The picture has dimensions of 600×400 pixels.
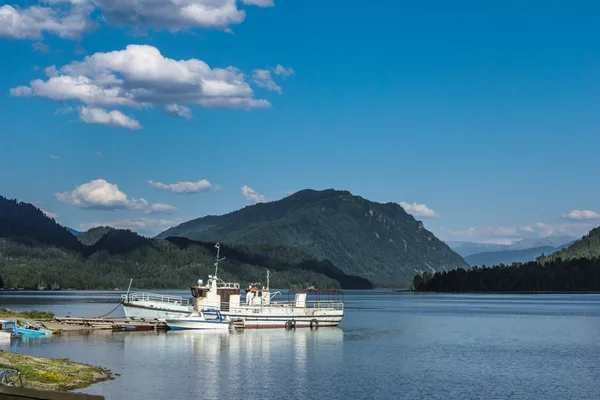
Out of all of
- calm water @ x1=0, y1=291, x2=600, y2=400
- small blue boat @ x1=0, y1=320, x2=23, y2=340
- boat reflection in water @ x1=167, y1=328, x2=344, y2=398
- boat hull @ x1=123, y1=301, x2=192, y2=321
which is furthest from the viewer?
boat hull @ x1=123, y1=301, x2=192, y2=321

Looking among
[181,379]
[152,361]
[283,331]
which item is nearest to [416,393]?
[181,379]

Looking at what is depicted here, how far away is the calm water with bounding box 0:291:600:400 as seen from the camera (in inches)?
2239

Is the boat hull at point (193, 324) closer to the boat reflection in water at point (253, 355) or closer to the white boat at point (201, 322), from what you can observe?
the white boat at point (201, 322)

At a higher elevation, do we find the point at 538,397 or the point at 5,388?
the point at 5,388

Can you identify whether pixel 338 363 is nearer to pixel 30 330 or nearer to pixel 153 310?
pixel 30 330

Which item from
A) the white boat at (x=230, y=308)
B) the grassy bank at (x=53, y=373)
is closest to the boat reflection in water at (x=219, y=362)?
the grassy bank at (x=53, y=373)

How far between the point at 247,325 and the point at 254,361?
4008 cm

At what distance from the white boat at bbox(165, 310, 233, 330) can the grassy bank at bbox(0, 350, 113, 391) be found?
1833 inches

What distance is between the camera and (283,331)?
113500mm

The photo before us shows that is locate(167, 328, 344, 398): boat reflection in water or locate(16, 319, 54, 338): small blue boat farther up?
locate(16, 319, 54, 338): small blue boat

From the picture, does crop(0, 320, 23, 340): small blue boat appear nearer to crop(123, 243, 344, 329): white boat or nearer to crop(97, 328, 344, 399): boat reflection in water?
crop(97, 328, 344, 399): boat reflection in water

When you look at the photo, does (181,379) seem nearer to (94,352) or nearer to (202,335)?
(94,352)

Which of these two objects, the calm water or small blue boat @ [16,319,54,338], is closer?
the calm water

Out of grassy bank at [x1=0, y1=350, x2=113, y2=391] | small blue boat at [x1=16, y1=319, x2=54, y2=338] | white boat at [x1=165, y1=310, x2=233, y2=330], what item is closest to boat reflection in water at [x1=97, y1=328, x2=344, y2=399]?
white boat at [x1=165, y1=310, x2=233, y2=330]
